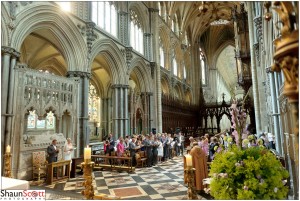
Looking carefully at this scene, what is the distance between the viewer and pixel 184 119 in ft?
77.7

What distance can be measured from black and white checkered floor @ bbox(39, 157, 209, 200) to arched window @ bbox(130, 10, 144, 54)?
10.8 metres

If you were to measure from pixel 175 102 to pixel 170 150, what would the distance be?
384 inches

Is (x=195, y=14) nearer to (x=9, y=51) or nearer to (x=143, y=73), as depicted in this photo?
(x=143, y=73)

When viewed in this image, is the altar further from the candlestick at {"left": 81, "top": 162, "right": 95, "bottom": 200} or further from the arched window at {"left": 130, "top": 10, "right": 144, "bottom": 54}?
the arched window at {"left": 130, "top": 10, "right": 144, "bottom": 54}

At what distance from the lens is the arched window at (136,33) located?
16.6 metres

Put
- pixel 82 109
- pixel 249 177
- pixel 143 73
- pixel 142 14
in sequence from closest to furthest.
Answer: pixel 249 177 < pixel 82 109 < pixel 143 73 < pixel 142 14

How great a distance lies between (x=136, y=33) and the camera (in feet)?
56.2

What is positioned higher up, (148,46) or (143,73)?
(148,46)

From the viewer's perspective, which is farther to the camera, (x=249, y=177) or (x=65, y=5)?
(x=65, y=5)

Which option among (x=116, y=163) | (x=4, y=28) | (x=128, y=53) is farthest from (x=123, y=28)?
(x=116, y=163)

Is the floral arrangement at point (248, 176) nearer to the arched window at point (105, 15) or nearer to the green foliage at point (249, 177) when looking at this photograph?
the green foliage at point (249, 177)

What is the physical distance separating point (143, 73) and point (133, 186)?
38.5 ft

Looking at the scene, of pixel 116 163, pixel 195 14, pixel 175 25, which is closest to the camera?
pixel 116 163

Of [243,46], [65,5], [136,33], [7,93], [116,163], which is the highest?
[136,33]
